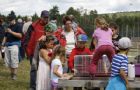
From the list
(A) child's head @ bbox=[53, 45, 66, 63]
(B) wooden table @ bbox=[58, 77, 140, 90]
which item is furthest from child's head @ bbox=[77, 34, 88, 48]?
(B) wooden table @ bbox=[58, 77, 140, 90]

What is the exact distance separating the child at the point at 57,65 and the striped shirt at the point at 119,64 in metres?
1.24

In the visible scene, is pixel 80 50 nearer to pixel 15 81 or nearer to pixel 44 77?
pixel 44 77

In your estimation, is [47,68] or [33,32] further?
[33,32]

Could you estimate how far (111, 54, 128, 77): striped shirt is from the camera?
23.0ft

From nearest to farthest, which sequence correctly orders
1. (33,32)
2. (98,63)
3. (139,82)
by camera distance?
(139,82) → (98,63) → (33,32)

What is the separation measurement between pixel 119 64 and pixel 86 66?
2.22 feet

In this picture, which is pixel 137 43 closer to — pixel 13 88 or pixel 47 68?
pixel 47 68

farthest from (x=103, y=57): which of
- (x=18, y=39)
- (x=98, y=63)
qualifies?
(x=18, y=39)

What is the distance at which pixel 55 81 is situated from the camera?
26.7ft

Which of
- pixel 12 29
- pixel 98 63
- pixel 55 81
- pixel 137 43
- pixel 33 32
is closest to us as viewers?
pixel 98 63

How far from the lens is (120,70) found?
7.00m

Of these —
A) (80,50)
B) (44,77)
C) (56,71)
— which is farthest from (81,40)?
(44,77)

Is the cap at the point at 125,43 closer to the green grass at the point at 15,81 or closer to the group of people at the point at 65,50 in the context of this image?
the group of people at the point at 65,50

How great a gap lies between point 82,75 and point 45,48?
1361 mm
